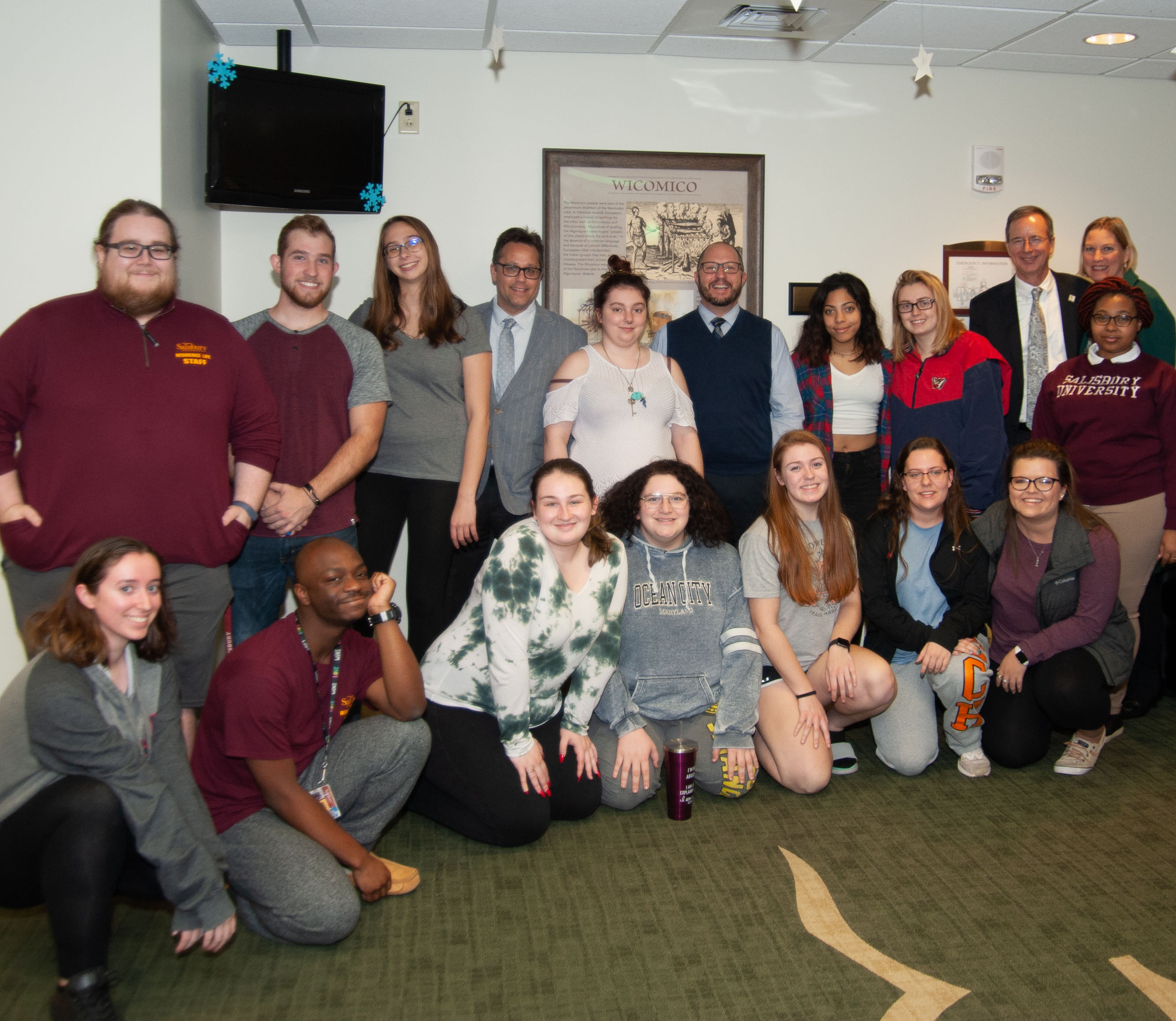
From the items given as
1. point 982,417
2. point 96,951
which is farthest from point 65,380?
point 982,417

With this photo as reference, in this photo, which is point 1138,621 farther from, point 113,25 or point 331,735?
point 113,25

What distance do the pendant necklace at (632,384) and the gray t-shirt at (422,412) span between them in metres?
0.46

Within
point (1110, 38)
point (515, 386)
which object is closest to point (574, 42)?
point (515, 386)

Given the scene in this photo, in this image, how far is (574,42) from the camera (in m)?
4.07

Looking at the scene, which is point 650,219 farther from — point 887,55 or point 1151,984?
point 1151,984

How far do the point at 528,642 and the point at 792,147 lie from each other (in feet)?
9.51

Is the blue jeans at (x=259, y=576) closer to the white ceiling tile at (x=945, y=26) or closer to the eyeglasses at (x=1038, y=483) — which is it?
the eyeglasses at (x=1038, y=483)

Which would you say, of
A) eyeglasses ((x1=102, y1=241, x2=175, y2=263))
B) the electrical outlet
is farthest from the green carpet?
the electrical outlet

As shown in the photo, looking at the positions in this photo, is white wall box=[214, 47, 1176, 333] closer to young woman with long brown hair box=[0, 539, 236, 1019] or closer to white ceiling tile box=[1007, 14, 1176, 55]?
white ceiling tile box=[1007, 14, 1176, 55]

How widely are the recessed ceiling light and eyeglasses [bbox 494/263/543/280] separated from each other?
2.62m

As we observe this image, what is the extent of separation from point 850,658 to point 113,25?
314 centimetres

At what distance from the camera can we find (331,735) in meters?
2.44

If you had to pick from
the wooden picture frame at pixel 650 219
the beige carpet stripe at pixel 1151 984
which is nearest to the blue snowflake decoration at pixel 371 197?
the wooden picture frame at pixel 650 219

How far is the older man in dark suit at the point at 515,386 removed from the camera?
342cm
